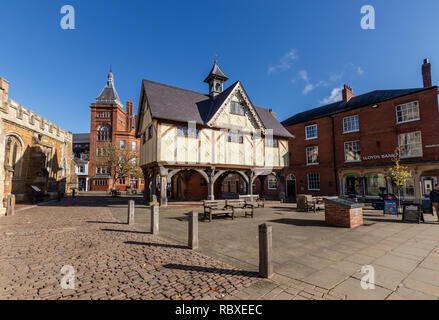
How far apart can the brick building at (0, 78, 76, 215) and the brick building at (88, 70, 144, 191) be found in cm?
2204

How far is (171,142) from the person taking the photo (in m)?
14.5

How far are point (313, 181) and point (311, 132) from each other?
220 inches

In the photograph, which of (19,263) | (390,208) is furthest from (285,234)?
(390,208)

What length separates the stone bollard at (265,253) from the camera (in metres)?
3.66

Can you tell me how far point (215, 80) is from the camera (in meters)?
19.8

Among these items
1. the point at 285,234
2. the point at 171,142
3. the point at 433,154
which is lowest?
the point at 285,234

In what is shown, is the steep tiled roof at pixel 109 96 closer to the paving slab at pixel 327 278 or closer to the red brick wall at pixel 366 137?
the red brick wall at pixel 366 137

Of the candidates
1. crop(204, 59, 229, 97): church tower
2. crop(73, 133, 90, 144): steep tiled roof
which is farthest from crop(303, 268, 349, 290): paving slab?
crop(73, 133, 90, 144): steep tiled roof

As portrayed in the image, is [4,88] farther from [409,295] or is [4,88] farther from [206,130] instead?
[409,295]

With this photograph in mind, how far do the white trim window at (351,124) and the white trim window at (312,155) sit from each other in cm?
340

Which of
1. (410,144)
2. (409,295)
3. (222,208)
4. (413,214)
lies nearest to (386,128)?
(410,144)

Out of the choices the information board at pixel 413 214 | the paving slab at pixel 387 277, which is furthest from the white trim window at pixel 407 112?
the paving slab at pixel 387 277

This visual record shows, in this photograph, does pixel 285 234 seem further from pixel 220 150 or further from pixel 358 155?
pixel 358 155
